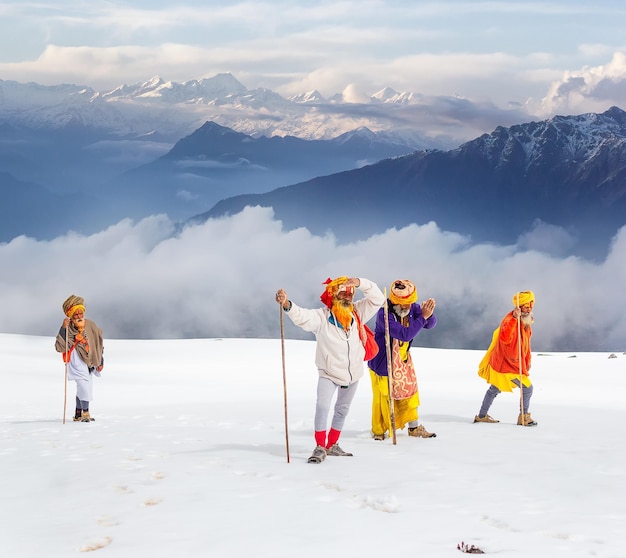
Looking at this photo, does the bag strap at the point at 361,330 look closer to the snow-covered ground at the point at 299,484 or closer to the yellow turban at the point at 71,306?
the snow-covered ground at the point at 299,484

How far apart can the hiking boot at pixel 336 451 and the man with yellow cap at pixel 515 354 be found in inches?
124

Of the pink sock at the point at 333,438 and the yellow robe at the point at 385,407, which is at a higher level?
the yellow robe at the point at 385,407

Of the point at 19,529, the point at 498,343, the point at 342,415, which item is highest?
the point at 498,343

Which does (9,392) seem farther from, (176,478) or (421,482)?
(421,482)

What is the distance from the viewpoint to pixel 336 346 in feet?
29.2

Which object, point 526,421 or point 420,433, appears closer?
point 420,433

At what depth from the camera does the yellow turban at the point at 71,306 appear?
1250 centimetres

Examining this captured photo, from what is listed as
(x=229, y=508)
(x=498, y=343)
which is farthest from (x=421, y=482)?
(x=498, y=343)

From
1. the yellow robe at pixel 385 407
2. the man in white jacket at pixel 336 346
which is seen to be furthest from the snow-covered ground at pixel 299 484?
the man in white jacket at pixel 336 346

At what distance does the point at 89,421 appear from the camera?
12.4 m

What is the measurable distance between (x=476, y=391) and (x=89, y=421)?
8855 millimetres

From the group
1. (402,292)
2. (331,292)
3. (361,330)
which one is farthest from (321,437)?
(402,292)

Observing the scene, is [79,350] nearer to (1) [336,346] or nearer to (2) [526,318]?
(1) [336,346]

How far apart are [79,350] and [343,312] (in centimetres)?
527
